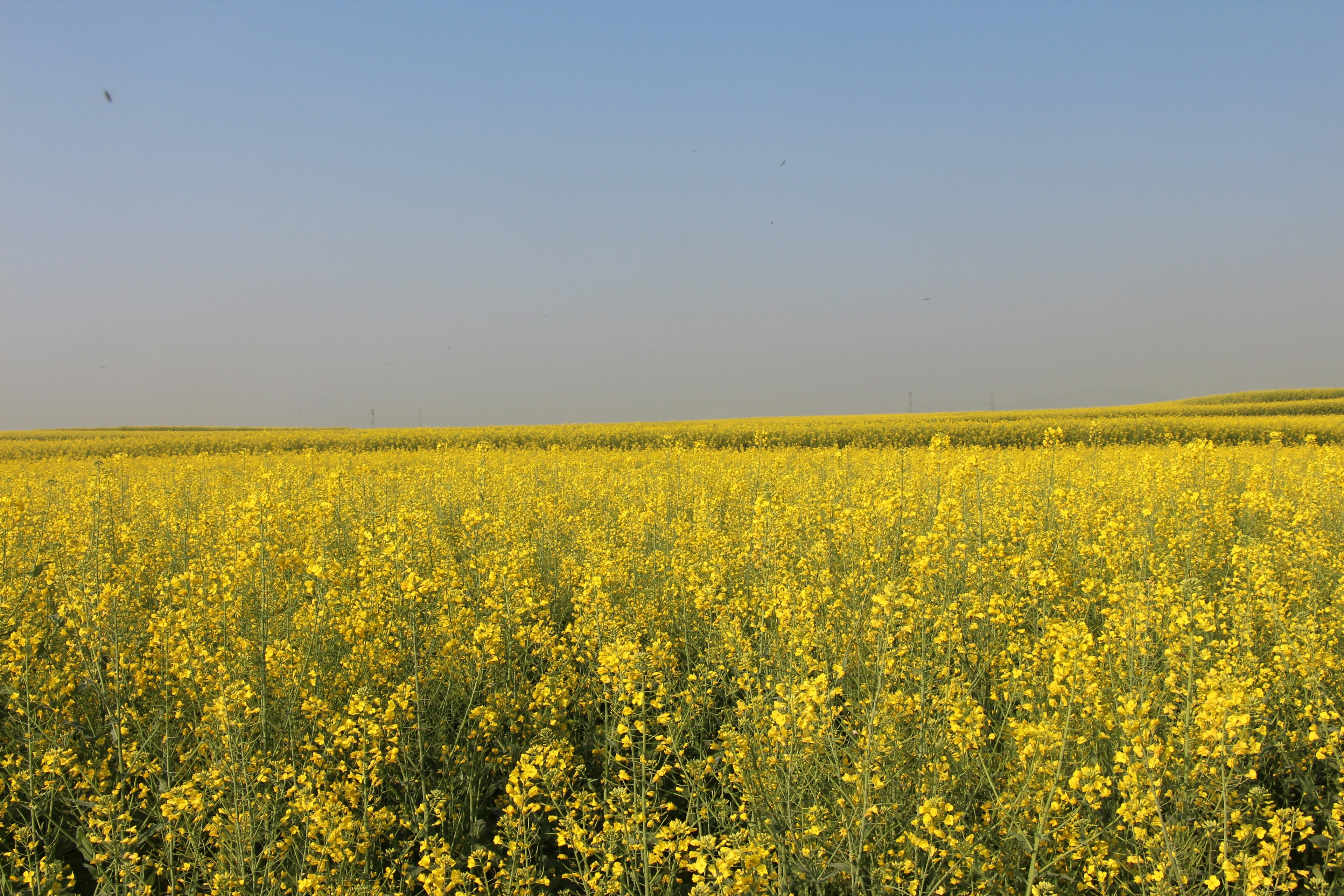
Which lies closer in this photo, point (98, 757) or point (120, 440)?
point (98, 757)

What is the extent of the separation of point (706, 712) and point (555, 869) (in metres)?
0.96

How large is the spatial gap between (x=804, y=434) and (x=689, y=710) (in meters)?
22.6

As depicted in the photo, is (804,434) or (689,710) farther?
(804,434)

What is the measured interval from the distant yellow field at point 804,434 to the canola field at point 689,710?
13789 mm

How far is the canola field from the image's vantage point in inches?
85.0

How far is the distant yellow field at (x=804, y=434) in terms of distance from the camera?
2338 cm

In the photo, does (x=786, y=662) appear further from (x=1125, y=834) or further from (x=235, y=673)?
(x=235, y=673)

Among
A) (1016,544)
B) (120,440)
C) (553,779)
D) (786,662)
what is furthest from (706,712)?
(120,440)

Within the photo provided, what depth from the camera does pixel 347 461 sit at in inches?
505

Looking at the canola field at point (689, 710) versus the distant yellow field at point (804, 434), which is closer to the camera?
the canola field at point (689, 710)

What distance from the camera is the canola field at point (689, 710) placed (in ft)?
7.08

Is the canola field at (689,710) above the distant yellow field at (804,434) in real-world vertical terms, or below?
below

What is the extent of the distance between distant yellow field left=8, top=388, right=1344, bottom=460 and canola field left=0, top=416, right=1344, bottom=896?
13.8 metres

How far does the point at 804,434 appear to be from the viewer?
82.0 feet
